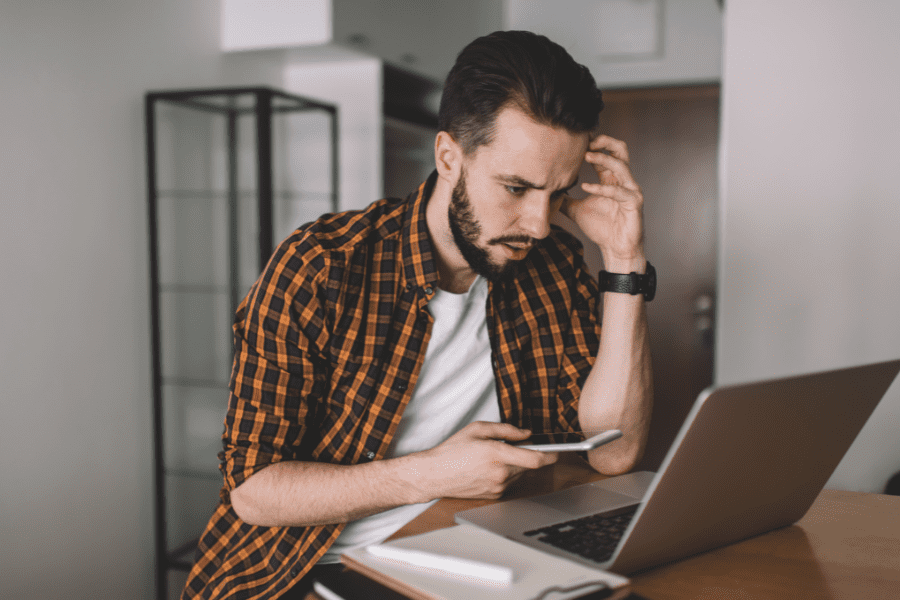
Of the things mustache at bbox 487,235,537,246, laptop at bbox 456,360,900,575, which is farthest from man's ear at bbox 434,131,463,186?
laptop at bbox 456,360,900,575

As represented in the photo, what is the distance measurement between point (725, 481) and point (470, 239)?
636 mm

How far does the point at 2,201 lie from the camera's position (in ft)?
6.06

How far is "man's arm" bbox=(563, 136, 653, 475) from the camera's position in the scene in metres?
1.22

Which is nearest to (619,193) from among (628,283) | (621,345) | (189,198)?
(628,283)

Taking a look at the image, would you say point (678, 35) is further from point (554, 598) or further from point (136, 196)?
point (554, 598)

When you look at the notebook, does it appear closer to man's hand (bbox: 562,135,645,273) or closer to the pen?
the pen

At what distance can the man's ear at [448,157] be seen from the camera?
1.22 metres

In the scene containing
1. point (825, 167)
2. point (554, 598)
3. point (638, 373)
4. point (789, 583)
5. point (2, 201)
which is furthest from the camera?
point (825, 167)

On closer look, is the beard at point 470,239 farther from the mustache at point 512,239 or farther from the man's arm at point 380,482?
the man's arm at point 380,482

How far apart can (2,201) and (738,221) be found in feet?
6.72

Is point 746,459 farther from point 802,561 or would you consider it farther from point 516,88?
point 516,88

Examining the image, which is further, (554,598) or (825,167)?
(825,167)

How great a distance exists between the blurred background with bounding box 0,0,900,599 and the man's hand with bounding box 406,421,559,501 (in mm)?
1381

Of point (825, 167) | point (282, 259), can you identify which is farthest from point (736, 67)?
point (282, 259)
